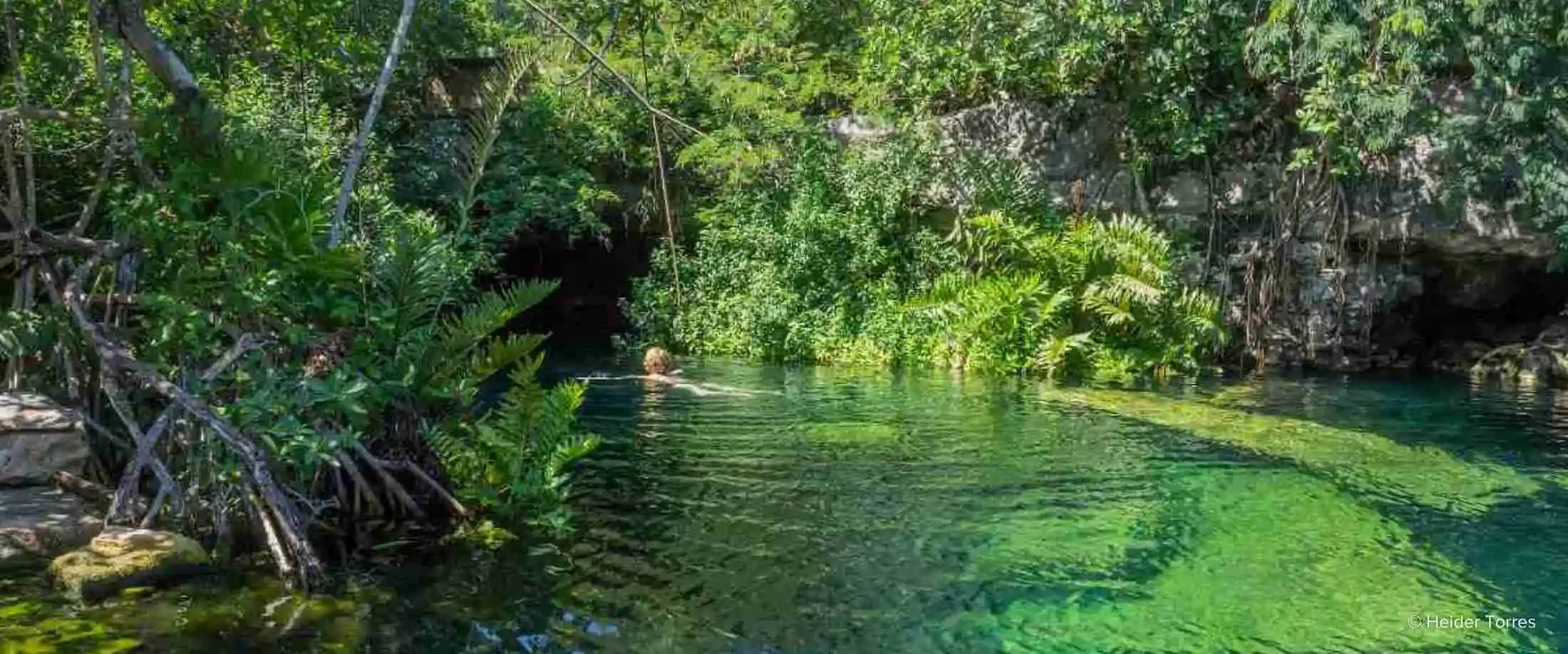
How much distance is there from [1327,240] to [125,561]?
16.6m

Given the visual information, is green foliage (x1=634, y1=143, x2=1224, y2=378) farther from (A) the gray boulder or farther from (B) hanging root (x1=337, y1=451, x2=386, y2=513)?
(A) the gray boulder

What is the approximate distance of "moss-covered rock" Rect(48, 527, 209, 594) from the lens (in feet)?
19.1

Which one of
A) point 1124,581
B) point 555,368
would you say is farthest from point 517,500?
point 555,368

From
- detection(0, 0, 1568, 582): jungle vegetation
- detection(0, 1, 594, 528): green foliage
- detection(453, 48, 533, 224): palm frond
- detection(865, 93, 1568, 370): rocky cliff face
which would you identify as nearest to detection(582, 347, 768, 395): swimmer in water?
detection(0, 0, 1568, 582): jungle vegetation

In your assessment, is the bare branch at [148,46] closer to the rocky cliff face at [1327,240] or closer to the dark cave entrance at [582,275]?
the rocky cliff face at [1327,240]

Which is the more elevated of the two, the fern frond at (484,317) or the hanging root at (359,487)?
the fern frond at (484,317)

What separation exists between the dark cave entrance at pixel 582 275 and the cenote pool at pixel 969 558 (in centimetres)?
1155

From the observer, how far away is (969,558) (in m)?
7.01

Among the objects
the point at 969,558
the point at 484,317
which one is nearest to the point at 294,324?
the point at 484,317

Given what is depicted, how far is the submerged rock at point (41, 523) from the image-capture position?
6383mm

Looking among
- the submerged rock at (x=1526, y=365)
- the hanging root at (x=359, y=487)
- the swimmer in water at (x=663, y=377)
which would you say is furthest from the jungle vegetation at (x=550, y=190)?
the submerged rock at (x=1526, y=365)

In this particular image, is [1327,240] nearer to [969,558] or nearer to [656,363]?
[656,363]

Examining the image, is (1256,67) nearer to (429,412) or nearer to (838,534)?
(838,534)

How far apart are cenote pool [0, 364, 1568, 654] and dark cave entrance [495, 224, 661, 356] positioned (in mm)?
11555
